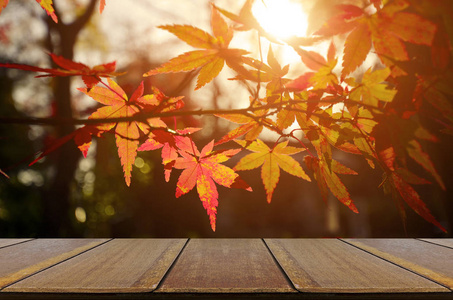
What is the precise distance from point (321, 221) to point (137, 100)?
6258 mm

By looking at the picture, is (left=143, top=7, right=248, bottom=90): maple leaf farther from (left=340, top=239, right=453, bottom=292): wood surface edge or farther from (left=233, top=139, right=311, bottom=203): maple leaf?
(left=340, top=239, right=453, bottom=292): wood surface edge

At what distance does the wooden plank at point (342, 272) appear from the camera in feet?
2.27

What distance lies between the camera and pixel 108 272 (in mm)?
817

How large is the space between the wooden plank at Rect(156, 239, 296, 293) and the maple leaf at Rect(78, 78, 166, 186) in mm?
290

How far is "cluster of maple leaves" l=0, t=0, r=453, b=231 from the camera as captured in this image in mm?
395

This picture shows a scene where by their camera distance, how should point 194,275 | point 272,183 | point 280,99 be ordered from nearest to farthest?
point 280,99 < point 272,183 < point 194,275

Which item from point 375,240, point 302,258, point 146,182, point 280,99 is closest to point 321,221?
point 146,182

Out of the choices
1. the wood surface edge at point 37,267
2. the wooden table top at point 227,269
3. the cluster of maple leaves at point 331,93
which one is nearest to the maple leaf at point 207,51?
→ the cluster of maple leaves at point 331,93

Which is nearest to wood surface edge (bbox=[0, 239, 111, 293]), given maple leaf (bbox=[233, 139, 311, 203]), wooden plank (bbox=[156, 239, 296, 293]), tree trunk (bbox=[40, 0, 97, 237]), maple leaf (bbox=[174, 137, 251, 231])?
wooden plank (bbox=[156, 239, 296, 293])

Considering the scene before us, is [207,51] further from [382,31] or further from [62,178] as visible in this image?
[62,178]

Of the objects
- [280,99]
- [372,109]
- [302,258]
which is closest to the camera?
[372,109]

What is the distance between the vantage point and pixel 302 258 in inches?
38.4

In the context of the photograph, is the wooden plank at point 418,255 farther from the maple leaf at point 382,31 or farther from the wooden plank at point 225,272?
the maple leaf at point 382,31

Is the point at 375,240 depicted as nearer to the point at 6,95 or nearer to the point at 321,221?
the point at 321,221
